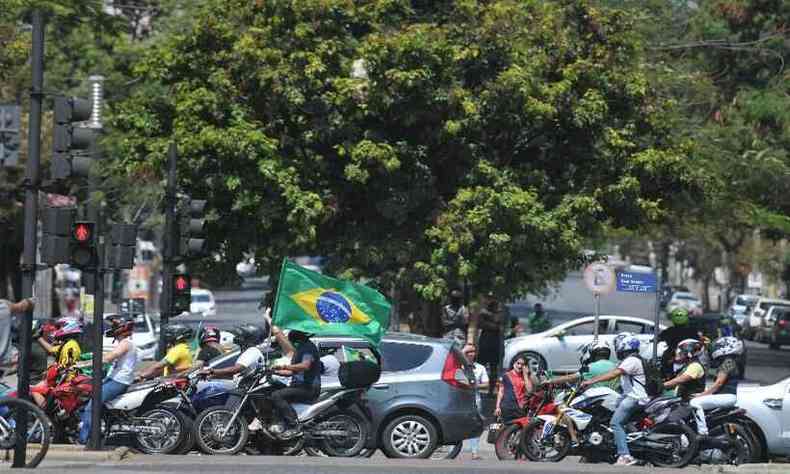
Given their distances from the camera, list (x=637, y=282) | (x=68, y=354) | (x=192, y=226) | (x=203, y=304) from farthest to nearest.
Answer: (x=203, y=304) < (x=637, y=282) < (x=192, y=226) < (x=68, y=354)

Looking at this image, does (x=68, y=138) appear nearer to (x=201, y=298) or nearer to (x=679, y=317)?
(x=679, y=317)

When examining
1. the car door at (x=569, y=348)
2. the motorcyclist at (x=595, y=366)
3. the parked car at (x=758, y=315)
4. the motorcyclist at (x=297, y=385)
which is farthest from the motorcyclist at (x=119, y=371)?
the parked car at (x=758, y=315)

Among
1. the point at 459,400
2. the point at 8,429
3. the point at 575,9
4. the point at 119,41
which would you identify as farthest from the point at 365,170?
the point at 119,41

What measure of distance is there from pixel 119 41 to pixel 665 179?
16.4 meters

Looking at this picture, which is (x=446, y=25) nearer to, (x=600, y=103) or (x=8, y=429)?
(x=600, y=103)

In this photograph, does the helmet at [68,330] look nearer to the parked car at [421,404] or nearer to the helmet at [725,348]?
the parked car at [421,404]

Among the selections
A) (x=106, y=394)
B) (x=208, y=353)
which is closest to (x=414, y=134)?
(x=208, y=353)

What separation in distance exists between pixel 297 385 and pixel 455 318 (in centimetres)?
840

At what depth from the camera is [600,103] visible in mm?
25297

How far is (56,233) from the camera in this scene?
1535cm

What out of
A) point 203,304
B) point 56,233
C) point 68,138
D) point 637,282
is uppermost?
point 68,138

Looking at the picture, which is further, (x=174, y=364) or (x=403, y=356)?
(x=174, y=364)

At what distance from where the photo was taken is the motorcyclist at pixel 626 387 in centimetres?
1706

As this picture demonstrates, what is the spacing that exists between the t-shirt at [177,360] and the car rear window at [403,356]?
265 centimetres
